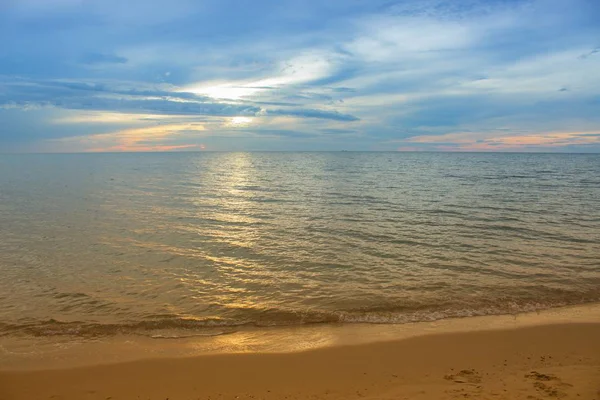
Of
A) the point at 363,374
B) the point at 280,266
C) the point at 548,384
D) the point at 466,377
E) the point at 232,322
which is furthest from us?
the point at 280,266

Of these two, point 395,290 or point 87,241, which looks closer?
point 395,290

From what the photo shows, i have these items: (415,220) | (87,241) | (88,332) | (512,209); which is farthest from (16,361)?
(512,209)

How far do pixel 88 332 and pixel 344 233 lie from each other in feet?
43.8

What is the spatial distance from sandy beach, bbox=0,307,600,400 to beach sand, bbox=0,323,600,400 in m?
0.02

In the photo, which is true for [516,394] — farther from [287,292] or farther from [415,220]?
[415,220]

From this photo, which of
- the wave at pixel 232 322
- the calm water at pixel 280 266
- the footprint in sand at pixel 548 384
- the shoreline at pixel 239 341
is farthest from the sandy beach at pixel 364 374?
the calm water at pixel 280 266

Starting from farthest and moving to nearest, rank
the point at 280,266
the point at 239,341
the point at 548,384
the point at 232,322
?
the point at 280,266, the point at 232,322, the point at 239,341, the point at 548,384

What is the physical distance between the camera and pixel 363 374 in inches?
301

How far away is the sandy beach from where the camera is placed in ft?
22.7

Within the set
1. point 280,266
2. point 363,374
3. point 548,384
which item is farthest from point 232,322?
point 548,384

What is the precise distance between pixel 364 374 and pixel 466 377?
1.90 m

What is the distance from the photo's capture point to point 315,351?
8.65 metres

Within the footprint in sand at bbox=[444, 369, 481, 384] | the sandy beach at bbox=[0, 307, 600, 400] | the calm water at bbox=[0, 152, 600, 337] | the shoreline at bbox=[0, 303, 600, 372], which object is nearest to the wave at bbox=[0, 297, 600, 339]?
the calm water at bbox=[0, 152, 600, 337]

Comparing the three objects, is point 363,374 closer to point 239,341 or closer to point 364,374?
point 364,374
